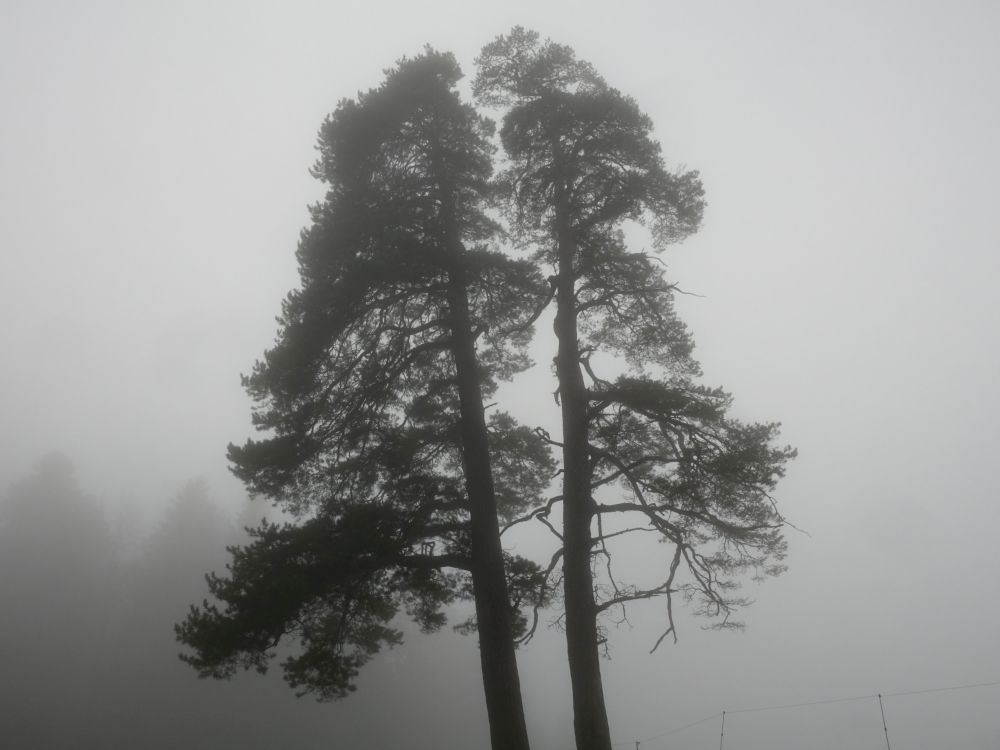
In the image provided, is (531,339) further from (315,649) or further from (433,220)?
(315,649)

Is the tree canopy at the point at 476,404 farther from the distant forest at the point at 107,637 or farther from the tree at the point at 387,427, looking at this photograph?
the distant forest at the point at 107,637

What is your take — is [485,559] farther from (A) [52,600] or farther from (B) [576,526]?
(A) [52,600]

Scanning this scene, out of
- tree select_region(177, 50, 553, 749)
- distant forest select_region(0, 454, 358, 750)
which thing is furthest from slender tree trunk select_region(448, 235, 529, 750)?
distant forest select_region(0, 454, 358, 750)

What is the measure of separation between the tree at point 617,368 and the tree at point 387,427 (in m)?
1.06

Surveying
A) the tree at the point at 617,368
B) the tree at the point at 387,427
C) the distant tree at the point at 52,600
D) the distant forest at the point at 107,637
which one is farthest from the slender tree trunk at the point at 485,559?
the distant tree at the point at 52,600

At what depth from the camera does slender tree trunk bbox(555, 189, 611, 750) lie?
8070 millimetres

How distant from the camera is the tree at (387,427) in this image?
8664 millimetres

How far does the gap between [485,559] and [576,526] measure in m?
1.58

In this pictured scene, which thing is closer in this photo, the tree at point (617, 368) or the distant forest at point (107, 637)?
the tree at point (617, 368)

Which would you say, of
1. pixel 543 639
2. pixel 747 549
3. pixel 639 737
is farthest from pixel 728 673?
pixel 747 549

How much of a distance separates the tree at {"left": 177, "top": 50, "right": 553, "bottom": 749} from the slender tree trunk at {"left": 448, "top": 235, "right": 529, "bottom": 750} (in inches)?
1.0

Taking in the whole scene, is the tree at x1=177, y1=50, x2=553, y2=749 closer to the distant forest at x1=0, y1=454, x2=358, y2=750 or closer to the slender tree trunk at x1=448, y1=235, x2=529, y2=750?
the slender tree trunk at x1=448, y1=235, x2=529, y2=750

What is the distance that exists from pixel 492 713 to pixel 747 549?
4722mm

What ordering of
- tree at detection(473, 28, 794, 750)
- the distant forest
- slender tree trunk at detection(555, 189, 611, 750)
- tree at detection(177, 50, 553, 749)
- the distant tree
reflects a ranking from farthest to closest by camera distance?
the distant tree, the distant forest, tree at detection(177, 50, 553, 749), tree at detection(473, 28, 794, 750), slender tree trunk at detection(555, 189, 611, 750)
